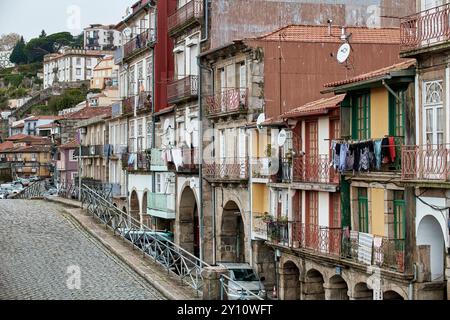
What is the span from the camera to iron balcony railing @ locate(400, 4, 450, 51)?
936 inches

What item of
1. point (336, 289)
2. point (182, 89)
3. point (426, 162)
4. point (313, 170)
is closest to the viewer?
point (426, 162)

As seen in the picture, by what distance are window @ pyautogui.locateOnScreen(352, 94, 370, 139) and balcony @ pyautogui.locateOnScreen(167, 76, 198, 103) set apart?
50.2 ft

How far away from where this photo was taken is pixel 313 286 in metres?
32.8

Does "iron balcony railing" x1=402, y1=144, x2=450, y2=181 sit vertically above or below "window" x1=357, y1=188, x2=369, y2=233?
above

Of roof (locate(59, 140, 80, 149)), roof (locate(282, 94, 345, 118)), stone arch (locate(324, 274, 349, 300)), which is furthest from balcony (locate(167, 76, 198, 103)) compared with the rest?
roof (locate(59, 140, 80, 149))

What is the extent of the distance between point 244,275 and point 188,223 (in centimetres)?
1215

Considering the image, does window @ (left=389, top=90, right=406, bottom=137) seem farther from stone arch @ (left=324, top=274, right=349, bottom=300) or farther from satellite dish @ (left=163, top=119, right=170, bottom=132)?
satellite dish @ (left=163, top=119, right=170, bottom=132)

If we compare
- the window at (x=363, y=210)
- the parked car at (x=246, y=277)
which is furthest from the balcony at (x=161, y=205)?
the window at (x=363, y=210)

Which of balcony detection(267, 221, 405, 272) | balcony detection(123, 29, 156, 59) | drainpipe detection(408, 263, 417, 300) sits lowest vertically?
drainpipe detection(408, 263, 417, 300)

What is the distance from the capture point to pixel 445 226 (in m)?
23.8

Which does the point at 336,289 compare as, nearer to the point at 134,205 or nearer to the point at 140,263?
the point at 140,263

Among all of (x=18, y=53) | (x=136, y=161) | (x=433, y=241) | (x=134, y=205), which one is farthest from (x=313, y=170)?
(x=18, y=53)

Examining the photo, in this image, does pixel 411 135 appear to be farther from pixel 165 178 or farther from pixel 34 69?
pixel 34 69
